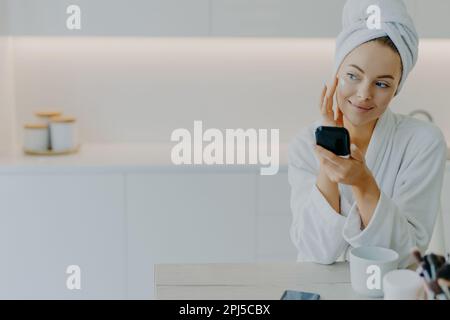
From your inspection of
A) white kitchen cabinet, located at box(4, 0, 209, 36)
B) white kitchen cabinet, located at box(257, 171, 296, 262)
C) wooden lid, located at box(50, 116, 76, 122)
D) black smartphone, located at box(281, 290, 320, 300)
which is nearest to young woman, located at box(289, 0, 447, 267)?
black smartphone, located at box(281, 290, 320, 300)

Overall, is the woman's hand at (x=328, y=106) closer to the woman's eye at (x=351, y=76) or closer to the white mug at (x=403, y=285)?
the woman's eye at (x=351, y=76)

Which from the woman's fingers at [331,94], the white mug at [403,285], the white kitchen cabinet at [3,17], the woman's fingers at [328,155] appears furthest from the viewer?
the white kitchen cabinet at [3,17]

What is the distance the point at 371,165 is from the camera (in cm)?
135

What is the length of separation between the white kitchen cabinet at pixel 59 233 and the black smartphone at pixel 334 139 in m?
1.24

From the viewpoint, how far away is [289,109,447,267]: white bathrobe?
117cm

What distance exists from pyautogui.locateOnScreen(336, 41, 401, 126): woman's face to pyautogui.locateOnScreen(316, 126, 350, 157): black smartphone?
0.17 meters

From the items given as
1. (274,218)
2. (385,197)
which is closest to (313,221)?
(385,197)

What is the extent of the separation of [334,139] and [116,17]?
1.47m

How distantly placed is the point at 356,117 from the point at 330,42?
4.51 feet

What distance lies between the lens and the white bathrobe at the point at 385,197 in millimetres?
1169

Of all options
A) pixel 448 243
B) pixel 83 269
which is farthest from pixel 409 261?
pixel 83 269

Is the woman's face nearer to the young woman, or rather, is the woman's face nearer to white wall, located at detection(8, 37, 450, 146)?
the young woman

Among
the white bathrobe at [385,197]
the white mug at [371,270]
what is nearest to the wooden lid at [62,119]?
the white bathrobe at [385,197]

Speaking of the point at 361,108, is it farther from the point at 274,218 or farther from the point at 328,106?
the point at 274,218
